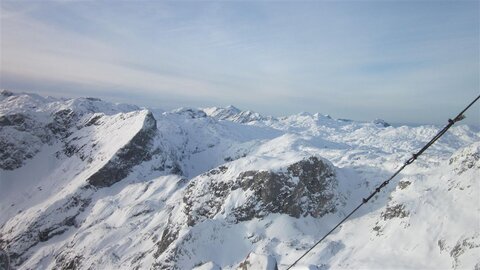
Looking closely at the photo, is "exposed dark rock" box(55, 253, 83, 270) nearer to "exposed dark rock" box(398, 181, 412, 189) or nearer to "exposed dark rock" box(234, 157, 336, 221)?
"exposed dark rock" box(234, 157, 336, 221)

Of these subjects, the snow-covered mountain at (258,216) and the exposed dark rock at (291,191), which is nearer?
the snow-covered mountain at (258,216)

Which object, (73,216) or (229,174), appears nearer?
(229,174)

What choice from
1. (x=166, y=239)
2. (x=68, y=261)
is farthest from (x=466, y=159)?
(x=68, y=261)

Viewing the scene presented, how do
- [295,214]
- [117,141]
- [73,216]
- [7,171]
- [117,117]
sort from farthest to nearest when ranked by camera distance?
1. [117,117]
2. [7,171]
3. [117,141]
4. [73,216]
5. [295,214]

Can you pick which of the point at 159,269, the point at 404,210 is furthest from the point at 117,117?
the point at 404,210

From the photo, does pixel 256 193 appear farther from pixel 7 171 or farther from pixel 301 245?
pixel 7 171

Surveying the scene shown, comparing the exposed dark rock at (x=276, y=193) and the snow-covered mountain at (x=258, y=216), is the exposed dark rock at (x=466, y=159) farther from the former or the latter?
the exposed dark rock at (x=276, y=193)

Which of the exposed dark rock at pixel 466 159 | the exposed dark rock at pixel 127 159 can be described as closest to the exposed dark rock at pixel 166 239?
the exposed dark rock at pixel 466 159

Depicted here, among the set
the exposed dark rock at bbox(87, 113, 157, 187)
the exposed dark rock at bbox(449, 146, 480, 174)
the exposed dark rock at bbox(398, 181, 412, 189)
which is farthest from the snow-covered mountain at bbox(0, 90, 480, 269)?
the exposed dark rock at bbox(87, 113, 157, 187)
